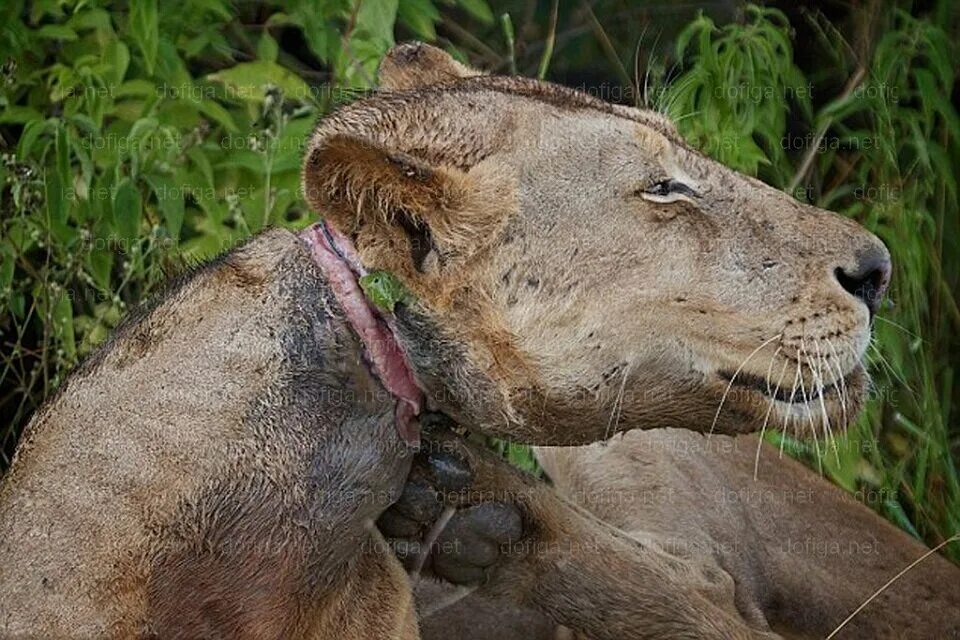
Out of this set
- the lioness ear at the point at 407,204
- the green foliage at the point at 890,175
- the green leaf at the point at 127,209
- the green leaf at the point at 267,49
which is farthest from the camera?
the green leaf at the point at 267,49

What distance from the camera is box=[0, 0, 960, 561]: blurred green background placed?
4.62 meters

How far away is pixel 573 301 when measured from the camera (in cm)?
300

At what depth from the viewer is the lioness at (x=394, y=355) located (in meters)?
2.95

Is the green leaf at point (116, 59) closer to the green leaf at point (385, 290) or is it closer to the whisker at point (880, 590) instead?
the green leaf at point (385, 290)

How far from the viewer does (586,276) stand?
3014mm

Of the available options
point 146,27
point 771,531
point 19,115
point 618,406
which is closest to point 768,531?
point 771,531

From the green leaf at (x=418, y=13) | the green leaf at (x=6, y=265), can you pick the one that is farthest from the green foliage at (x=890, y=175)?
the green leaf at (x=6, y=265)

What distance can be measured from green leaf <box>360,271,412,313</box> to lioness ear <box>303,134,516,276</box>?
2cm

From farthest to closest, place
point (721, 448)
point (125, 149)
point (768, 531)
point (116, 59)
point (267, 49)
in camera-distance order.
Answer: point (267, 49), point (116, 59), point (125, 149), point (721, 448), point (768, 531)

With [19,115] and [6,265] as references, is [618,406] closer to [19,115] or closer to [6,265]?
[6,265]

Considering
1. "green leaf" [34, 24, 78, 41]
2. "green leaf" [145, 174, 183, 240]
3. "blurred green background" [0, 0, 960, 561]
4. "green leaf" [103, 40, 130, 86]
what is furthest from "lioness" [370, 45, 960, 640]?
"green leaf" [34, 24, 78, 41]

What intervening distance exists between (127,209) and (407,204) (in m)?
1.71

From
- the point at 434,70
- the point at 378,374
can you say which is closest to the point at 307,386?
the point at 378,374

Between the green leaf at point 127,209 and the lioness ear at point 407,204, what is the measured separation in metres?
1.59
